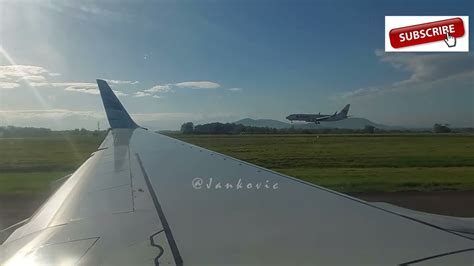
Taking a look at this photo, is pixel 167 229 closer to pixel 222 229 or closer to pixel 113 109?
pixel 222 229

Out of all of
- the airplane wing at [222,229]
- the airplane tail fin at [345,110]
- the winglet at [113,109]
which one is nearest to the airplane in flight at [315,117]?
the airplane tail fin at [345,110]

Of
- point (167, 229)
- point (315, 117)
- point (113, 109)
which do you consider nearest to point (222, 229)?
point (167, 229)

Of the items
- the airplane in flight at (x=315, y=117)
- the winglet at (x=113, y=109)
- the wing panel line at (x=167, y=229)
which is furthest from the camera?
the airplane in flight at (x=315, y=117)

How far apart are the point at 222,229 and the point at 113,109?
7096 mm

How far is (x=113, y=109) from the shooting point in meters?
7.73

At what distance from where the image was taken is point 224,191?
191 centimetres

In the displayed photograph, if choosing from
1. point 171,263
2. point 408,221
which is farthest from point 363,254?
point 171,263

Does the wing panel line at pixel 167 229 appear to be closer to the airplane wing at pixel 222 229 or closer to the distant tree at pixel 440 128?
the airplane wing at pixel 222 229

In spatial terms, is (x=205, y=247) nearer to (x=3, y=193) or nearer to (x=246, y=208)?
(x=246, y=208)

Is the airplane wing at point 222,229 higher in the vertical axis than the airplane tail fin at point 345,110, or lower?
lower

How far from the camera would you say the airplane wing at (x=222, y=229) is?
101 centimetres

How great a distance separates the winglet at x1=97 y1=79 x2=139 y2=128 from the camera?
7.24 metres

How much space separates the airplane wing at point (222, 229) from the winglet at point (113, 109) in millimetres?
5455

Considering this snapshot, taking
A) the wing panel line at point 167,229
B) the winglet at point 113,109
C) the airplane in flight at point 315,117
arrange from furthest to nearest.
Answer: the airplane in flight at point 315,117 < the winglet at point 113,109 < the wing panel line at point 167,229
